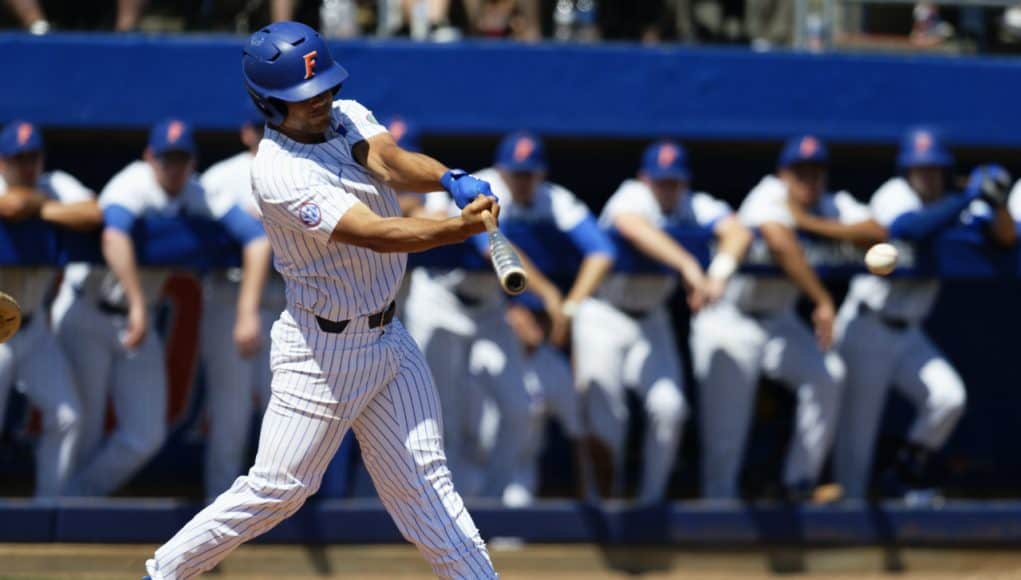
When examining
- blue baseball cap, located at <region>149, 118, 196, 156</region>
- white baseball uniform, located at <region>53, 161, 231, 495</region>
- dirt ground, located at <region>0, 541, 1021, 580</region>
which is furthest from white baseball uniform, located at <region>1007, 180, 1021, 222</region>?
blue baseball cap, located at <region>149, 118, 196, 156</region>

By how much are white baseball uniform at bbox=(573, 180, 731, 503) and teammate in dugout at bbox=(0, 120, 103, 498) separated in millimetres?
1849

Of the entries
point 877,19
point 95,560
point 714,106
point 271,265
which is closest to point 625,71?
point 714,106

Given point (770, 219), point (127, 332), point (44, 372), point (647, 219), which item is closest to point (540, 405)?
point (647, 219)

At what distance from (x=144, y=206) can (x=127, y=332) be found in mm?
457

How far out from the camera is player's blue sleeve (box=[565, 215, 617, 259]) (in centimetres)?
611

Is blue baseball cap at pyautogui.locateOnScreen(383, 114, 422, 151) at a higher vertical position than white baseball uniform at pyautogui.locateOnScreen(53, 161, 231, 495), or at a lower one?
higher

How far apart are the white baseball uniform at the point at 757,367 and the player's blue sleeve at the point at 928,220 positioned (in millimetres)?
141

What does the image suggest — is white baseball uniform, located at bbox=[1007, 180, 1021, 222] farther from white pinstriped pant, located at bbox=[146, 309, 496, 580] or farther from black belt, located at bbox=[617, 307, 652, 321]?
white pinstriped pant, located at bbox=[146, 309, 496, 580]

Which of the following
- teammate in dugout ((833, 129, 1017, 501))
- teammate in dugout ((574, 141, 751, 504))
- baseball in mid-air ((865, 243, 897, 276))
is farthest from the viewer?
teammate in dugout ((833, 129, 1017, 501))

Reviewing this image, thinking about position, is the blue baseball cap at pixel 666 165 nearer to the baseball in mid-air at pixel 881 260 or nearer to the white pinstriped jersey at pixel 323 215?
the baseball in mid-air at pixel 881 260

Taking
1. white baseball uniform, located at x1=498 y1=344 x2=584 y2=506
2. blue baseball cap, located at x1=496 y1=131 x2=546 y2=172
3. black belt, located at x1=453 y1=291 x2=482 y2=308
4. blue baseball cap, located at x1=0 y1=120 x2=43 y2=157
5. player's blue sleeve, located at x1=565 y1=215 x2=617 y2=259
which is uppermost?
blue baseball cap, located at x1=0 y1=120 x2=43 y2=157

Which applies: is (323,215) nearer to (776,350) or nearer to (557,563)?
(557,563)

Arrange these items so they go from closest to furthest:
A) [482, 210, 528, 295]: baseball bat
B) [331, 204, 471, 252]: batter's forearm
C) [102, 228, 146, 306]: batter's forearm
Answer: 1. [482, 210, 528, 295]: baseball bat
2. [331, 204, 471, 252]: batter's forearm
3. [102, 228, 146, 306]: batter's forearm

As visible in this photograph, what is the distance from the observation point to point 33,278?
601cm
